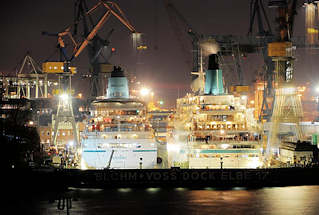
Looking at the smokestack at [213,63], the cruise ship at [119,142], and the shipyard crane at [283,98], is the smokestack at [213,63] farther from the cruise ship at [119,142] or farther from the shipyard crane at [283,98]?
the cruise ship at [119,142]

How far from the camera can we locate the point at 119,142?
2183 inches

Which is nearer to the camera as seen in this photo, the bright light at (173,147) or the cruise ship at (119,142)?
the cruise ship at (119,142)

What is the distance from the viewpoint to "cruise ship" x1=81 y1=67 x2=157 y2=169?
55.1 m

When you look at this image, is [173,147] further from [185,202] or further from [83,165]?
[185,202]

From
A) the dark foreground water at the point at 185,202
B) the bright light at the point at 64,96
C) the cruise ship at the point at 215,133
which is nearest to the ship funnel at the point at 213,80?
the cruise ship at the point at 215,133

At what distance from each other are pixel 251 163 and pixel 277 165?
480 centimetres

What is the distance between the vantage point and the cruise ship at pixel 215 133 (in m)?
54.4

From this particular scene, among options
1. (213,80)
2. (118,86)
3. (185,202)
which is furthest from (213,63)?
(185,202)

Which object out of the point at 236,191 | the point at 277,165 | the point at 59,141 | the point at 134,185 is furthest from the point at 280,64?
the point at 59,141

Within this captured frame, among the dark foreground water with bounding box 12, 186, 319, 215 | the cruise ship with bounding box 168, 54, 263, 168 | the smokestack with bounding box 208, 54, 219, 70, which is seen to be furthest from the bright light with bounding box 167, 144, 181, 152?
the dark foreground water with bounding box 12, 186, 319, 215

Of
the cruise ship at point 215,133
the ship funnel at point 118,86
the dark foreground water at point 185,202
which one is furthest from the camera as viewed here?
the ship funnel at point 118,86

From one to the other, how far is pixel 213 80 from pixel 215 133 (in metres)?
8.55

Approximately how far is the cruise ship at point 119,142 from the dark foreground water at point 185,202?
3.44m

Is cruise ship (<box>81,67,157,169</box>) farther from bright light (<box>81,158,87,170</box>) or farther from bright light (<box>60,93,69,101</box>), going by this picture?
bright light (<box>60,93,69,101</box>)
